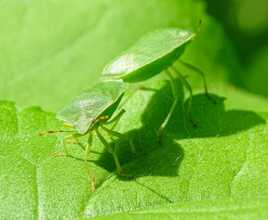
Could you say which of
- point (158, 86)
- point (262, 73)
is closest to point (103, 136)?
point (158, 86)

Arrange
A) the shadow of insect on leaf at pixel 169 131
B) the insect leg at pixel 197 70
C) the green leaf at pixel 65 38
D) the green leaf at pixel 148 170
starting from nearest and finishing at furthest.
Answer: the green leaf at pixel 148 170, the shadow of insect on leaf at pixel 169 131, the insect leg at pixel 197 70, the green leaf at pixel 65 38

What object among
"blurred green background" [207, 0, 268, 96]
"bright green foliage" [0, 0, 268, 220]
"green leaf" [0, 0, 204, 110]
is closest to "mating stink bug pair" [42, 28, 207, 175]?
"bright green foliage" [0, 0, 268, 220]

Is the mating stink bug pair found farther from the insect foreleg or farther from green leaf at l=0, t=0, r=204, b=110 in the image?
green leaf at l=0, t=0, r=204, b=110

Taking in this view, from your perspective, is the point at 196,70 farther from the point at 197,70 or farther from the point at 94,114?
the point at 94,114

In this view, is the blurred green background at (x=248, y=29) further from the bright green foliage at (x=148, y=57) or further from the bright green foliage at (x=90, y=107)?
the bright green foliage at (x=90, y=107)

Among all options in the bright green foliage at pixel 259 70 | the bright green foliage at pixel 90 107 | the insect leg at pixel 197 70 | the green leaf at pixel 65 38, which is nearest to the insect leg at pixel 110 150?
the bright green foliage at pixel 90 107

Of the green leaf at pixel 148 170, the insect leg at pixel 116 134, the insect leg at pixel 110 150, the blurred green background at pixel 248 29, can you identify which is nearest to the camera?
the green leaf at pixel 148 170
